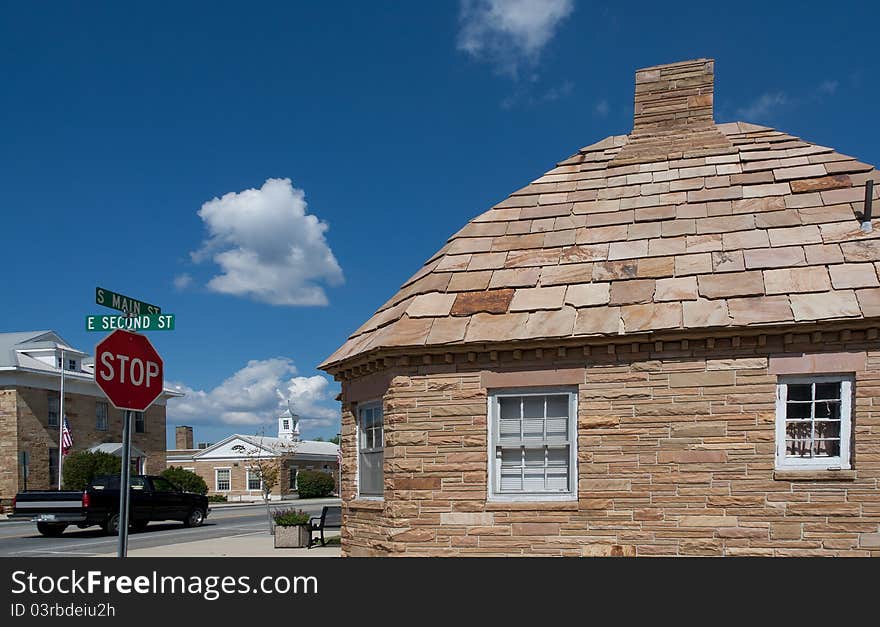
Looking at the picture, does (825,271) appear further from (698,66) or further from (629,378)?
(698,66)

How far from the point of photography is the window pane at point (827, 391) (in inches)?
340

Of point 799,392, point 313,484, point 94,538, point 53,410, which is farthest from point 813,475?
point 313,484

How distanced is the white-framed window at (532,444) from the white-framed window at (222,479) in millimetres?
54382

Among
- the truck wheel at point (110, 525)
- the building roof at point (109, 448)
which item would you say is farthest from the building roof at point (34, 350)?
the truck wheel at point (110, 525)

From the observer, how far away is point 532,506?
9.20m

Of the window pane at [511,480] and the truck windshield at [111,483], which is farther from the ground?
the window pane at [511,480]

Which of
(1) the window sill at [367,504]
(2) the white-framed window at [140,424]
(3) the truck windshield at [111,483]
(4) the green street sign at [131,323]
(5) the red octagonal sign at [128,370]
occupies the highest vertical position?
(4) the green street sign at [131,323]

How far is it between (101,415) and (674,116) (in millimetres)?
38601

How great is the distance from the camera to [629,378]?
9.05 metres

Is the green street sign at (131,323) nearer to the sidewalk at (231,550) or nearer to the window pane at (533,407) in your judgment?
the window pane at (533,407)

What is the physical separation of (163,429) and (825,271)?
44.1 m

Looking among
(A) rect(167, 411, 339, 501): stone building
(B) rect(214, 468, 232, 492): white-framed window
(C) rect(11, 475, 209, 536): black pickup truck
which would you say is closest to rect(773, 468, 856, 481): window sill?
(C) rect(11, 475, 209, 536): black pickup truck
